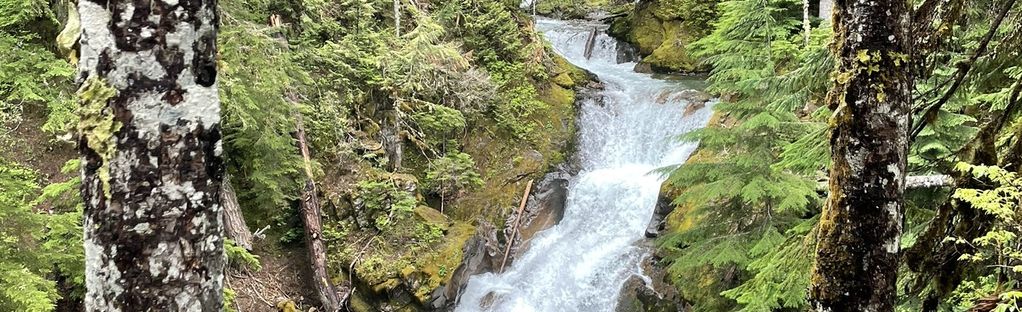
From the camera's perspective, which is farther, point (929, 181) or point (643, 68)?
point (643, 68)

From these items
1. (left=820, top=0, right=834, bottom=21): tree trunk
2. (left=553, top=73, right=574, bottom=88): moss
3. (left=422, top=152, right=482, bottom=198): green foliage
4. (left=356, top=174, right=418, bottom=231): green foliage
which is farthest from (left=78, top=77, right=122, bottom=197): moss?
(left=820, top=0, right=834, bottom=21): tree trunk

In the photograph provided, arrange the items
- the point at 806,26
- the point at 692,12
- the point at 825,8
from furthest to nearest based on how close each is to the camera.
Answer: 1. the point at 692,12
2. the point at 825,8
3. the point at 806,26

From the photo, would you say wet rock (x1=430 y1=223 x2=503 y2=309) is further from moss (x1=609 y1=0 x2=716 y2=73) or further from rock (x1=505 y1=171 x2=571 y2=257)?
moss (x1=609 y1=0 x2=716 y2=73)

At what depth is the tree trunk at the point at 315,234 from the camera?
33.2ft

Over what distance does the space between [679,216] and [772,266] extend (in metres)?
7.38

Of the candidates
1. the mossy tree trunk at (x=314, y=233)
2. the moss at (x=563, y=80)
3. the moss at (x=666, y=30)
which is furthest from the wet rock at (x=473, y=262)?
the moss at (x=666, y=30)

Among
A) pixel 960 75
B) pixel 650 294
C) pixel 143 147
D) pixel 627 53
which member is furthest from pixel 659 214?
pixel 143 147

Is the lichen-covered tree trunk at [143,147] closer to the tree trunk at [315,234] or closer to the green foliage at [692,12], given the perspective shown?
the tree trunk at [315,234]

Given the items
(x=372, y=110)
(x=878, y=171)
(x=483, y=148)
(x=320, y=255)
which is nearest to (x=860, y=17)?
(x=878, y=171)

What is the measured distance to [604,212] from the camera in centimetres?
1389

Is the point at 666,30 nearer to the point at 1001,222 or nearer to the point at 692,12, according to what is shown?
the point at 692,12

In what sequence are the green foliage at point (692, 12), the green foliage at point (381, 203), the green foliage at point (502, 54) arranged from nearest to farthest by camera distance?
1. the green foliage at point (381, 203)
2. the green foliage at point (502, 54)
3. the green foliage at point (692, 12)

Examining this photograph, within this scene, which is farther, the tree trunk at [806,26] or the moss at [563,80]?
the moss at [563,80]

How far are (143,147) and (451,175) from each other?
11362 mm
